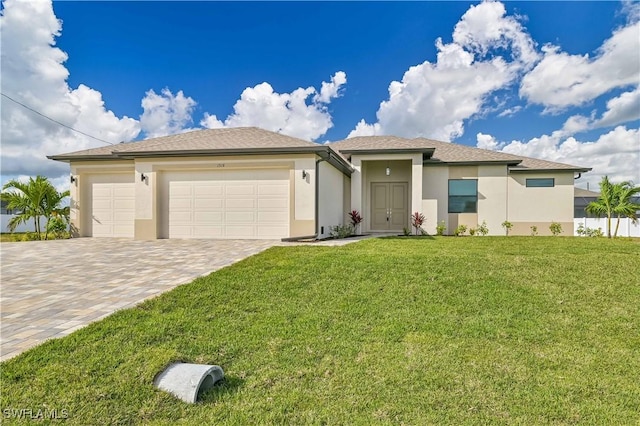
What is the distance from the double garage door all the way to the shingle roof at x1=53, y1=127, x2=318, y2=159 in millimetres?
902

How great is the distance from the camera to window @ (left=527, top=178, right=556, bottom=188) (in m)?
15.6

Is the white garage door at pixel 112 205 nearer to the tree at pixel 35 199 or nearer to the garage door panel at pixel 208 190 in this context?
the tree at pixel 35 199

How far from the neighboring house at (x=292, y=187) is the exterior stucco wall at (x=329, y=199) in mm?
39

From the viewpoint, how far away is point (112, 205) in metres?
13.7

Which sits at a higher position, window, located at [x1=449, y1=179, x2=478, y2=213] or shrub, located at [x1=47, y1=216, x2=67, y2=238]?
window, located at [x1=449, y1=179, x2=478, y2=213]

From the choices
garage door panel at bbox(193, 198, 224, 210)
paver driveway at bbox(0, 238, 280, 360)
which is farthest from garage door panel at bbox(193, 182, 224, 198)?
paver driveway at bbox(0, 238, 280, 360)

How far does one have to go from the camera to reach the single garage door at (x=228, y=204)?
11.6 metres

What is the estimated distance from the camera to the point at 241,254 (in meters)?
8.16

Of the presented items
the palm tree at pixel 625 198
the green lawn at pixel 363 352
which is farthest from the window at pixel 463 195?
the green lawn at pixel 363 352

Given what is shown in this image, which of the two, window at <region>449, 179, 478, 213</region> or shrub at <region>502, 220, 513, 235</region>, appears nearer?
shrub at <region>502, 220, 513, 235</region>

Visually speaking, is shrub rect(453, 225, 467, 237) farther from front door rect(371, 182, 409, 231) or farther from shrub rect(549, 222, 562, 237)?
shrub rect(549, 222, 562, 237)

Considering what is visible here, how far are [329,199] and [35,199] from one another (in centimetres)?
1240

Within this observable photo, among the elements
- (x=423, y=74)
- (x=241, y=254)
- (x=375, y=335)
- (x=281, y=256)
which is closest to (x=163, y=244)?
(x=241, y=254)

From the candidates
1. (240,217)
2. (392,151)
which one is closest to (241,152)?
(240,217)
